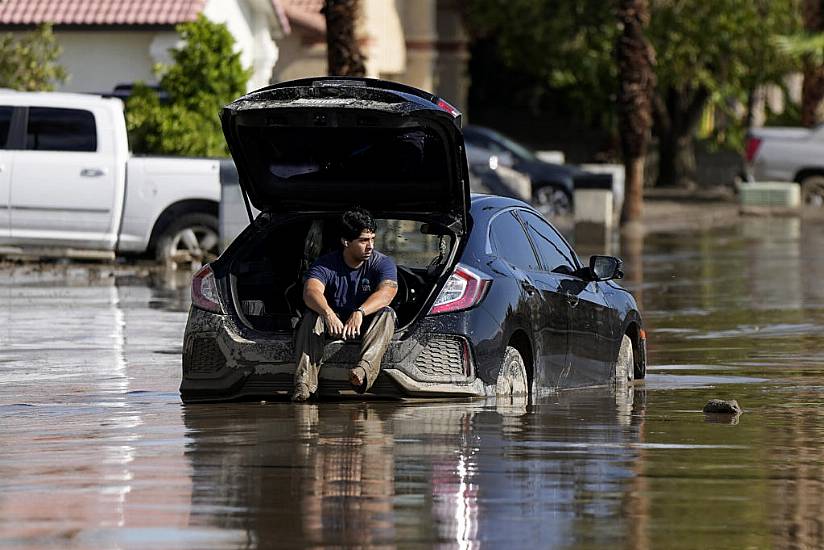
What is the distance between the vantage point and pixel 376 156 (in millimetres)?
12852

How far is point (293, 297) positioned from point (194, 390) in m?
0.80

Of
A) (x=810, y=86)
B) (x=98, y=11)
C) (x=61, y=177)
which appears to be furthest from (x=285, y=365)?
(x=810, y=86)

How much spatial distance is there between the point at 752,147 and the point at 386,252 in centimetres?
3133

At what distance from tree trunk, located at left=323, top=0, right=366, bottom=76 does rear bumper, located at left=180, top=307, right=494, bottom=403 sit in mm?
19312

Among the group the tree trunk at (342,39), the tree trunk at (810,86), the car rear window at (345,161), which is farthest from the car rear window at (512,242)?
the tree trunk at (810,86)

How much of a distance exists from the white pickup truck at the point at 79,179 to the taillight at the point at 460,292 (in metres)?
13.0

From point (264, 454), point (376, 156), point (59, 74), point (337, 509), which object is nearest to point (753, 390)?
point (376, 156)

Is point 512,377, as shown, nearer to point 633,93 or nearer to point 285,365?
point 285,365

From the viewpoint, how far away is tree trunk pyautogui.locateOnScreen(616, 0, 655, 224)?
3753 cm

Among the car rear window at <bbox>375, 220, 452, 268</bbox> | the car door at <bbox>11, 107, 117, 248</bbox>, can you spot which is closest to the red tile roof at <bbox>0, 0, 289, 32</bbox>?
the car door at <bbox>11, 107, 117, 248</bbox>

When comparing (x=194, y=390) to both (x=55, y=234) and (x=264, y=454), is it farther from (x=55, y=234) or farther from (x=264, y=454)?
(x=55, y=234)

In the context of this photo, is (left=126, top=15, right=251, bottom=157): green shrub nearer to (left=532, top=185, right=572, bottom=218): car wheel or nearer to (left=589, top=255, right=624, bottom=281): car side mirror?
(left=532, top=185, right=572, bottom=218): car wheel

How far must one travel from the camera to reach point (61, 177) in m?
25.1

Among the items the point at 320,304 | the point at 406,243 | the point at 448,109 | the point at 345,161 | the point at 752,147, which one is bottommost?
the point at 320,304
